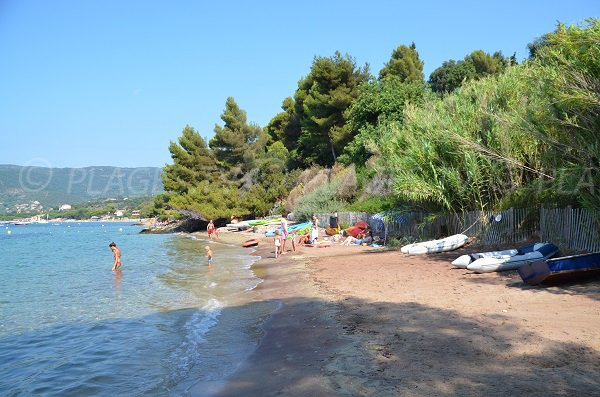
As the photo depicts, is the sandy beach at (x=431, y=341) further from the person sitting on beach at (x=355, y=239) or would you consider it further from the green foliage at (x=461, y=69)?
the green foliage at (x=461, y=69)

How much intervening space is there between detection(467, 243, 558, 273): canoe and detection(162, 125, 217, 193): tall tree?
47.4m

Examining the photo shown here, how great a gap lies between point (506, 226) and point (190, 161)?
156 feet

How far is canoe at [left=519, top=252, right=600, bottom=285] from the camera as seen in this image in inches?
355

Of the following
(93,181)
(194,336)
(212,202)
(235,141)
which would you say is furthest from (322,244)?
(93,181)

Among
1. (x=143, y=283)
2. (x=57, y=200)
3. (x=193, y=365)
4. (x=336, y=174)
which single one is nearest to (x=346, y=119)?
(x=336, y=174)

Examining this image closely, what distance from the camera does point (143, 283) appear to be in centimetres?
1614

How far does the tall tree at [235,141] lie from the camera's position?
178 ft

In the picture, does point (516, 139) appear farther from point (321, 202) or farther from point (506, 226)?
point (321, 202)

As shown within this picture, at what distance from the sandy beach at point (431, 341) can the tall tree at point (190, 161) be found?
156ft

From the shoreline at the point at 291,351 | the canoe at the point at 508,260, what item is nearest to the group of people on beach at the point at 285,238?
the shoreline at the point at 291,351

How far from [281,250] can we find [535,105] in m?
13.9

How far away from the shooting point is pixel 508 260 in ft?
38.0

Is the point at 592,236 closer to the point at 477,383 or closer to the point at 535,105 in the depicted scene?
the point at 535,105

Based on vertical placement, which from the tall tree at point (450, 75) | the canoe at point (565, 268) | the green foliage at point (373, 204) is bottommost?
the canoe at point (565, 268)
